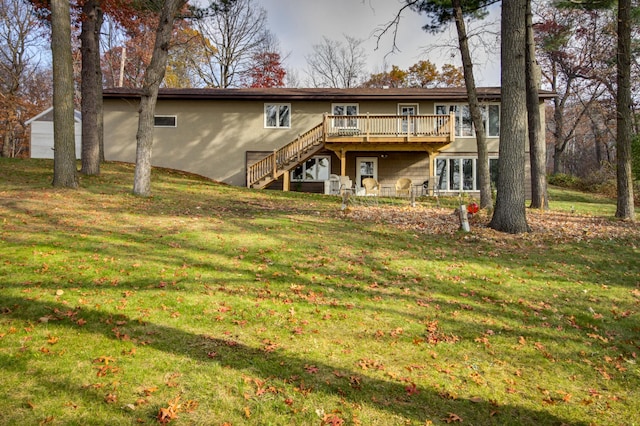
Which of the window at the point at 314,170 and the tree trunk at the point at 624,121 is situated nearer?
the tree trunk at the point at 624,121

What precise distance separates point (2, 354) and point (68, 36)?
9.83 meters

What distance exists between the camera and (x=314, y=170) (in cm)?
2038

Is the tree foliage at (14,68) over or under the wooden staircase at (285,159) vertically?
over

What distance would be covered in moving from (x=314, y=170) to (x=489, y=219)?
11.5 meters

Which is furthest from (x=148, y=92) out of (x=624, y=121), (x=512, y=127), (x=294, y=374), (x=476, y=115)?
(x=624, y=121)

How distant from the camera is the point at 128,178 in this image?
13602mm

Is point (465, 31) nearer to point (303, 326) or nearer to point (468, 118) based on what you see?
point (468, 118)

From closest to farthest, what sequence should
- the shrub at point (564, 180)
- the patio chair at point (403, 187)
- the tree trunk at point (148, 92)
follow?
the tree trunk at point (148, 92) < the patio chair at point (403, 187) < the shrub at point (564, 180)

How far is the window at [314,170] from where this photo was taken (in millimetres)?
20200

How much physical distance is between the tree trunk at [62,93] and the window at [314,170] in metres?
11.1

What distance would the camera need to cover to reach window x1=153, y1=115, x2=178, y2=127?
19688 mm

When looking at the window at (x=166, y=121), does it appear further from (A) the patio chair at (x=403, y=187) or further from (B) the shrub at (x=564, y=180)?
(B) the shrub at (x=564, y=180)

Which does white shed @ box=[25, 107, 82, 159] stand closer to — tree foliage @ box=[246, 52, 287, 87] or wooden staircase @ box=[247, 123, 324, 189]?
tree foliage @ box=[246, 52, 287, 87]

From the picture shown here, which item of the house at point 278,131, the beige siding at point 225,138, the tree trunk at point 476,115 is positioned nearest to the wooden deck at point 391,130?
the house at point 278,131
